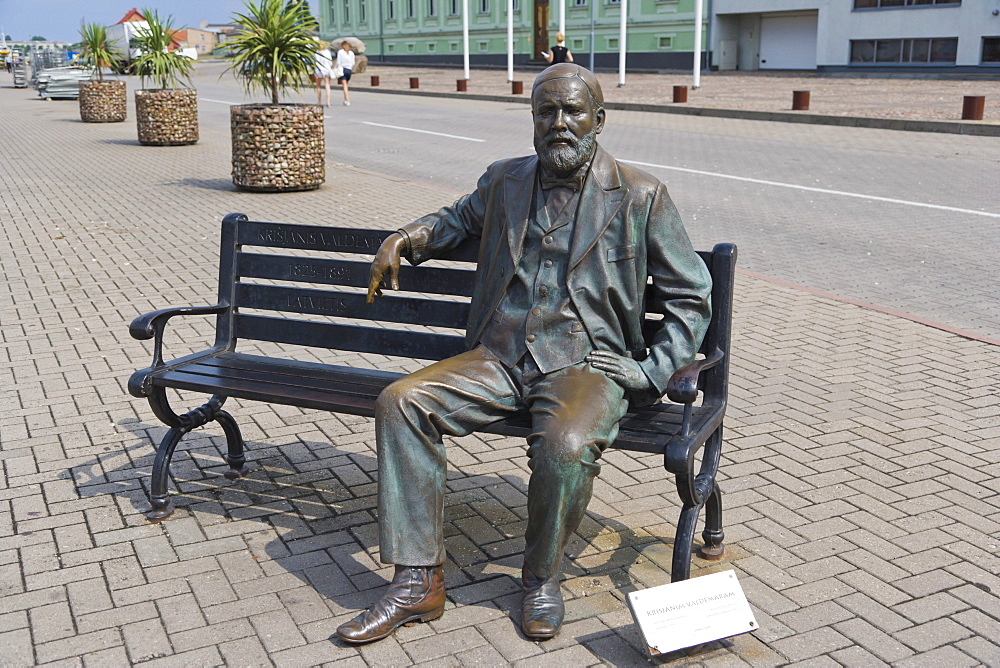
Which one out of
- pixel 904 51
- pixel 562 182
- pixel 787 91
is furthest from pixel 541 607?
pixel 904 51

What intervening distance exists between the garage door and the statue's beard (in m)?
38.8

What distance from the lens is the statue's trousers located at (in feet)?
10.9

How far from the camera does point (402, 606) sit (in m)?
3.37

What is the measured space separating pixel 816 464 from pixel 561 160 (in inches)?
77.4

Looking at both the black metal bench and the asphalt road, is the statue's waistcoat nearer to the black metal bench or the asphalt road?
the black metal bench

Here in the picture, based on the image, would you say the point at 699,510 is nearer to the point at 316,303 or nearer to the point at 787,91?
the point at 316,303

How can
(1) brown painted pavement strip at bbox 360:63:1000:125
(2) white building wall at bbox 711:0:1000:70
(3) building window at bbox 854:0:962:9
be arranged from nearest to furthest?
(1) brown painted pavement strip at bbox 360:63:1000:125, (2) white building wall at bbox 711:0:1000:70, (3) building window at bbox 854:0:962:9

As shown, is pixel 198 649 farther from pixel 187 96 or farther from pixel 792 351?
pixel 187 96

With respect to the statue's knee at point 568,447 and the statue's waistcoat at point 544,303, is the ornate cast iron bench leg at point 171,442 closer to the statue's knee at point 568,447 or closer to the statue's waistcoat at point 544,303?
the statue's waistcoat at point 544,303

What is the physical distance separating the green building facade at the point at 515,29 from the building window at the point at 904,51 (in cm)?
704

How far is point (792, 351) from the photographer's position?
256 inches

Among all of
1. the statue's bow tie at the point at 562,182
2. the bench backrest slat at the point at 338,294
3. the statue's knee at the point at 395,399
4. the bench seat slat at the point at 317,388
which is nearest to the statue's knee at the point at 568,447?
the bench seat slat at the point at 317,388

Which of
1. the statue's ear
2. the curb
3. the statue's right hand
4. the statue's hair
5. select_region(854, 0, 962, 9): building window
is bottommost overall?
the curb

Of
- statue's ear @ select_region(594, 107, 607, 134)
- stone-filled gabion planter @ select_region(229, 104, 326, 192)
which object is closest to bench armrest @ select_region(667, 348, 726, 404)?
statue's ear @ select_region(594, 107, 607, 134)
